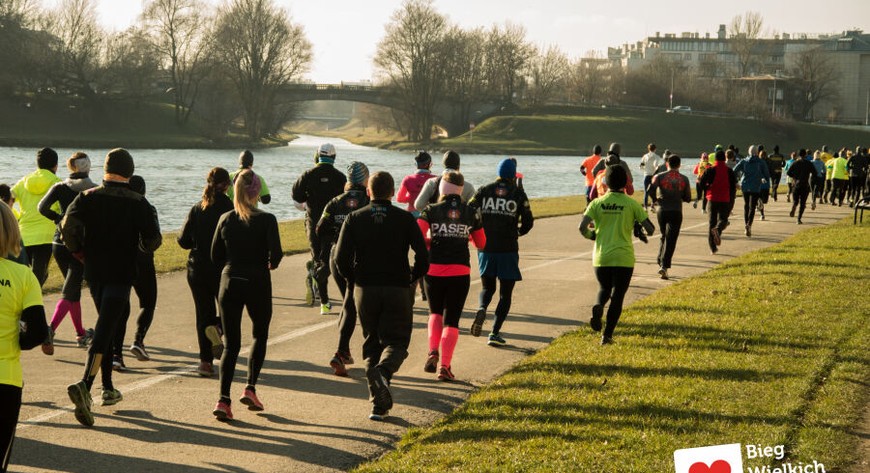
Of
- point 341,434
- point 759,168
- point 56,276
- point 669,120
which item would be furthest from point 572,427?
point 669,120

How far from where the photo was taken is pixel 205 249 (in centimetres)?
862

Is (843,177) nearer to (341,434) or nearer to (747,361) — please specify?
Answer: (747,361)

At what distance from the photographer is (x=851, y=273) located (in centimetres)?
1493

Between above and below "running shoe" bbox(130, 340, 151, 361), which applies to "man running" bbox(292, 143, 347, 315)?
above

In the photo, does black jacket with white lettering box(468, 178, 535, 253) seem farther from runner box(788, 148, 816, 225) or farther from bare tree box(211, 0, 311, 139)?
bare tree box(211, 0, 311, 139)

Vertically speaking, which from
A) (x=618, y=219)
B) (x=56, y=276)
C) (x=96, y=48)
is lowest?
(x=56, y=276)

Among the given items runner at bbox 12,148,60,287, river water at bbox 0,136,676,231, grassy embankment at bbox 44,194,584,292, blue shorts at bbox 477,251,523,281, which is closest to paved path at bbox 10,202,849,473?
blue shorts at bbox 477,251,523,281

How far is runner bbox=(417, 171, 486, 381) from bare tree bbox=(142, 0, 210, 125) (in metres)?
87.9

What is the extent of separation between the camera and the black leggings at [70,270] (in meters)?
9.71

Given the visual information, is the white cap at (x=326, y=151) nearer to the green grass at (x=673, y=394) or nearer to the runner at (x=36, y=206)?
the runner at (x=36, y=206)

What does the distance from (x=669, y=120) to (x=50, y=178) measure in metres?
116

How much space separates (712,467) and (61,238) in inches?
239

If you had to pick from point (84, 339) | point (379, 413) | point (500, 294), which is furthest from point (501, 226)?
point (84, 339)

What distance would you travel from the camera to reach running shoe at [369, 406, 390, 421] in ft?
24.5
